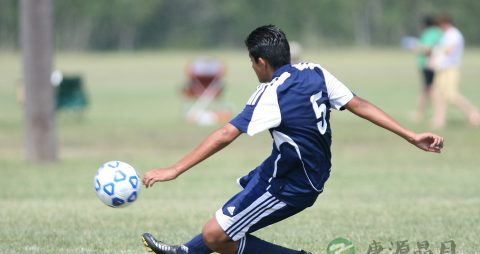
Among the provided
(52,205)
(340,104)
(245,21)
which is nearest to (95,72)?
(245,21)

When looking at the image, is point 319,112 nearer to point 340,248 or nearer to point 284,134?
point 284,134

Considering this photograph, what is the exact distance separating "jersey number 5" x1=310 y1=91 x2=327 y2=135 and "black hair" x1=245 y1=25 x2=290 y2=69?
0.97 feet

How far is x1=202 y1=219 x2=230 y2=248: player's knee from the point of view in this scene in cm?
680

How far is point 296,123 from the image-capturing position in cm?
668

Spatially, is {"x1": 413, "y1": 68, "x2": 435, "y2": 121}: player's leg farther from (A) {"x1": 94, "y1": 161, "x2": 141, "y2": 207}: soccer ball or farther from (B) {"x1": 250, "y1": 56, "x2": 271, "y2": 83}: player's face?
(A) {"x1": 94, "y1": 161, "x2": 141, "y2": 207}: soccer ball

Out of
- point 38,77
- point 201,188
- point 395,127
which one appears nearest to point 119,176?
point 395,127

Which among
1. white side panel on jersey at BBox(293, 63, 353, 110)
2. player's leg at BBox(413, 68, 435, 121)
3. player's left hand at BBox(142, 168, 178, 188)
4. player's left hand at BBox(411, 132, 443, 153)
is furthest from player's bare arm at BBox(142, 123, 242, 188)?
player's leg at BBox(413, 68, 435, 121)

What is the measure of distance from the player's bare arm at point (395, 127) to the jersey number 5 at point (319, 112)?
0.76ft

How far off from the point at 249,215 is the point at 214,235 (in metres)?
0.26

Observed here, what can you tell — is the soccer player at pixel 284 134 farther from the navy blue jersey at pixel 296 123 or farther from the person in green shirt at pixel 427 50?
the person in green shirt at pixel 427 50

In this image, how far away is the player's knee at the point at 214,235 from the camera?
6.80m

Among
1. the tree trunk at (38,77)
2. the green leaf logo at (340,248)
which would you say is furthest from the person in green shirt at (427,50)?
the green leaf logo at (340,248)

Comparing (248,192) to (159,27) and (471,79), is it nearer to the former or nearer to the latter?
(471,79)

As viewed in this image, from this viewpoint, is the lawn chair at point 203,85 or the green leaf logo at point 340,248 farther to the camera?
the lawn chair at point 203,85
